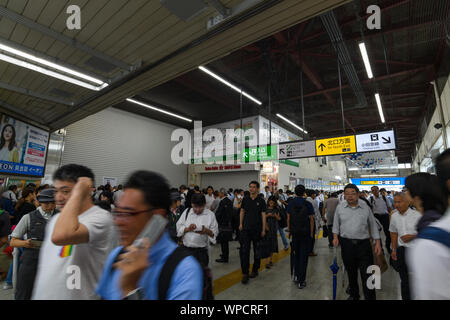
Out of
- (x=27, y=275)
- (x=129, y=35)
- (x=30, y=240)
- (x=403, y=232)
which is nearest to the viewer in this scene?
(x=27, y=275)

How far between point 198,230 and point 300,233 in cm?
181

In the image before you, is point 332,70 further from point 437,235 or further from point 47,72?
point 437,235

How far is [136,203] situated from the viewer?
0.88m

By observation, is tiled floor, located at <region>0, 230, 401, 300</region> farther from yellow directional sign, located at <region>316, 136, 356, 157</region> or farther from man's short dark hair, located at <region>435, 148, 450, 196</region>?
A: man's short dark hair, located at <region>435, 148, 450, 196</region>

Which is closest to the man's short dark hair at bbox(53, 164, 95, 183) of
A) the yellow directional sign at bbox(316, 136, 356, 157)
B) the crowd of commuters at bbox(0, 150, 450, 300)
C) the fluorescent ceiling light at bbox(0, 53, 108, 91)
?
the crowd of commuters at bbox(0, 150, 450, 300)

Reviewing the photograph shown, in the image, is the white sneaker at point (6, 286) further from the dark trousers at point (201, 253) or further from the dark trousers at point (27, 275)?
the dark trousers at point (201, 253)

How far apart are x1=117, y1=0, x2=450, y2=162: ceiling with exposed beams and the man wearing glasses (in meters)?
6.08

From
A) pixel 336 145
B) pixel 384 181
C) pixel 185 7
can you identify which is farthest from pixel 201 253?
pixel 384 181

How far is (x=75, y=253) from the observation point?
1259mm

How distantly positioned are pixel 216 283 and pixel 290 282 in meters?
1.30

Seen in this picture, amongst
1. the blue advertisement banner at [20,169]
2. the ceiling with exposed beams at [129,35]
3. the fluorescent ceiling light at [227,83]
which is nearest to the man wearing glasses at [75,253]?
the ceiling with exposed beams at [129,35]
